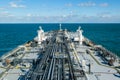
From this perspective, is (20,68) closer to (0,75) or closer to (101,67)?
(0,75)

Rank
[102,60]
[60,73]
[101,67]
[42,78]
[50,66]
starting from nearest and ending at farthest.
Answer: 1. [42,78]
2. [60,73]
3. [50,66]
4. [101,67]
5. [102,60]

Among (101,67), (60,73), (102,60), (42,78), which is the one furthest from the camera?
(102,60)

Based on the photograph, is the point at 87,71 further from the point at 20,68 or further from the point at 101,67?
the point at 20,68

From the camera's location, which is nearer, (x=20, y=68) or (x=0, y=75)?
(x=0, y=75)

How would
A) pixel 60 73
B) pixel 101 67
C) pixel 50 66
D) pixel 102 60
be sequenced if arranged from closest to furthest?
pixel 60 73 < pixel 50 66 < pixel 101 67 < pixel 102 60

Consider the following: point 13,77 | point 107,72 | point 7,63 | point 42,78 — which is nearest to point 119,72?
point 107,72

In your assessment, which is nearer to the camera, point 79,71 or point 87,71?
point 79,71

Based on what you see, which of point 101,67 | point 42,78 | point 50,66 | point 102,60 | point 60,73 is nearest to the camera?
point 42,78

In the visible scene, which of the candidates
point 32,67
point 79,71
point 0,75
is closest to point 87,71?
point 79,71
